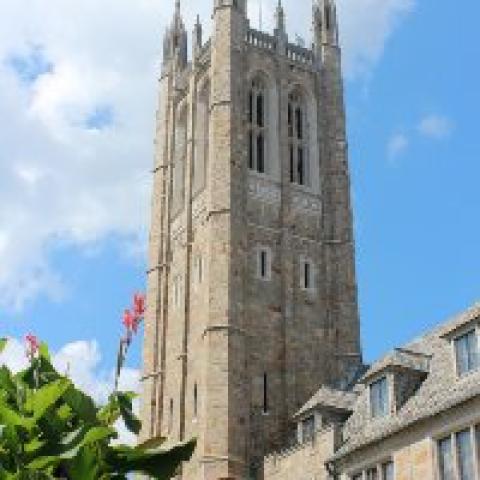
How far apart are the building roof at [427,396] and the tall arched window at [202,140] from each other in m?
19.1

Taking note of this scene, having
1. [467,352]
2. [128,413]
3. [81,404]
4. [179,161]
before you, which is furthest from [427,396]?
[179,161]

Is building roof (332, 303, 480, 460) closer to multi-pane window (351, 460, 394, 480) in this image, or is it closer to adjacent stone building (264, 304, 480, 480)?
adjacent stone building (264, 304, 480, 480)

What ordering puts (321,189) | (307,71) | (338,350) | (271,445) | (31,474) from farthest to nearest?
1. (307,71)
2. (321,189)
3. (338,350)
4. (271,445)
5. (31,474)

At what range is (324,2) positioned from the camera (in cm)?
5844

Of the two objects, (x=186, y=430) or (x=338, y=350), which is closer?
(x=186, y=430)

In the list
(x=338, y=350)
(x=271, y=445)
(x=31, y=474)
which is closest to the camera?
(x=31, y=474)

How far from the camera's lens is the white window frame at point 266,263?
46062 millimetres

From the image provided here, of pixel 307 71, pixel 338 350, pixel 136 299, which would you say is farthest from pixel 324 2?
pixel 136 299

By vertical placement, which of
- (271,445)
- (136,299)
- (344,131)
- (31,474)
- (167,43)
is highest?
(167,43)

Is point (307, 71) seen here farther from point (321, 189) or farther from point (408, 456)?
point (408, 456)

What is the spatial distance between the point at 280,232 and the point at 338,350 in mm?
6672

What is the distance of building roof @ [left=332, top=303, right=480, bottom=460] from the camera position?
26438 mm

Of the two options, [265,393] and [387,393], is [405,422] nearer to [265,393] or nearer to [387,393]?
[387,393]

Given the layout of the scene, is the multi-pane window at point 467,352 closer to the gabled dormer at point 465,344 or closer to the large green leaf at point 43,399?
the gabled dormer at point 465,344
